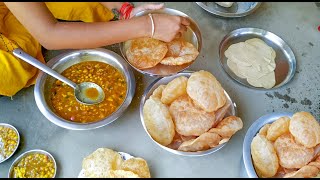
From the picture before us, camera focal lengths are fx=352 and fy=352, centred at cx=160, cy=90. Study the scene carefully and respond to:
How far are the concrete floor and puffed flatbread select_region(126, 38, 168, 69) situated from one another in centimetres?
16

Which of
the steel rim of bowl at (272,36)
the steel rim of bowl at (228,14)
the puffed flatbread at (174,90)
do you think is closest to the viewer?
the puffed flatbread at (174,90)

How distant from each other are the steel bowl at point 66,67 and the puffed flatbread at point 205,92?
392 millimetres

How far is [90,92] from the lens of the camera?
202cm

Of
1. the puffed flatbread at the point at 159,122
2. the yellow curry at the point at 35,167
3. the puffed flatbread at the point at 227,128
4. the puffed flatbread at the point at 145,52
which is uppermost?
the puffed flatbread at the point at 145,52

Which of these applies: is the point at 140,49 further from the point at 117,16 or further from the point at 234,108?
the point at 234,108

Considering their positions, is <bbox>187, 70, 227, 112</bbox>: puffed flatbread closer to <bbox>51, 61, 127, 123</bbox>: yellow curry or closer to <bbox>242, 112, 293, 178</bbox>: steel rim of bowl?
<bbox>242, 112, 293, 178</bbox>: steel rim of bowl

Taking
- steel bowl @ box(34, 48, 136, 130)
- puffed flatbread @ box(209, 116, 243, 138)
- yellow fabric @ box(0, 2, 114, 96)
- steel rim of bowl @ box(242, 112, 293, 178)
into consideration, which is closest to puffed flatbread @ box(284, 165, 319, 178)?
steel rim of bowl @ box(242, 112, 293, 178)

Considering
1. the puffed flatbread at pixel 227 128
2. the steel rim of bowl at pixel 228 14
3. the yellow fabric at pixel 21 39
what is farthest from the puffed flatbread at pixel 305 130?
the yellow fabric at pixel 21 39

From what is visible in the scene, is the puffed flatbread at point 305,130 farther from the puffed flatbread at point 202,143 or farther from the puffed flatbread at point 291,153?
the puffed flatbread at point 202,143

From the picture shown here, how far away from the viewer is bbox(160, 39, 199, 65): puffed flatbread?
2021mm

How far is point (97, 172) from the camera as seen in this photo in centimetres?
167

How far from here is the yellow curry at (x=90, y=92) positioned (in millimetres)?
1931

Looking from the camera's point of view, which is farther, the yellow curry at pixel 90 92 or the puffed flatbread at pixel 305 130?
the yellow curry at pixel 90 92

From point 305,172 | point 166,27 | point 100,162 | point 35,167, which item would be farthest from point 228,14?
point 35,167
